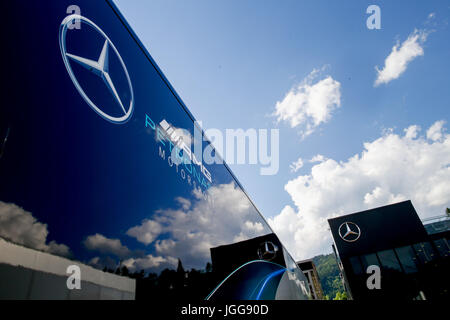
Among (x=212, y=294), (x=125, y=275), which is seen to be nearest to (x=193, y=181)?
(x=212, y=294)

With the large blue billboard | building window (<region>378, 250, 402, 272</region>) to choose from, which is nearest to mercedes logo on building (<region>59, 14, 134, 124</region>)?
the large blue billboard

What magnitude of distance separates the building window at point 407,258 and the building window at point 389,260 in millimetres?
237

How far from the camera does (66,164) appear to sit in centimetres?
109

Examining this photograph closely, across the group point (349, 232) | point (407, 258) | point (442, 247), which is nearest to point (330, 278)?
point (349, 232)

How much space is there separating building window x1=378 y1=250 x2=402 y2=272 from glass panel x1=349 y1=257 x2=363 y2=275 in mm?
1116

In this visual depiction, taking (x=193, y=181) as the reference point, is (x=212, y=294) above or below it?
below

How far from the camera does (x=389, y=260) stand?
1334 centimetres

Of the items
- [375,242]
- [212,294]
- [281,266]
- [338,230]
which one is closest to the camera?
[212,294]

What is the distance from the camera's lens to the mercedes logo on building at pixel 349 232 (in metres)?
14.6

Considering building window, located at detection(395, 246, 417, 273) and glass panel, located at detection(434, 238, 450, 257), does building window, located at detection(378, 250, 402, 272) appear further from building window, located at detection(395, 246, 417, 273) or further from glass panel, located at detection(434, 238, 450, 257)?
glass panel, located at detection(434, 238, 450, 257)

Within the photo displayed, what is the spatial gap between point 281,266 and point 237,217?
1867 mm

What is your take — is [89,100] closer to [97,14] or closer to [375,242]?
[97,14]

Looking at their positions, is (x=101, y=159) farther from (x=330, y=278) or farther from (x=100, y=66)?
(x=330, y=278)
